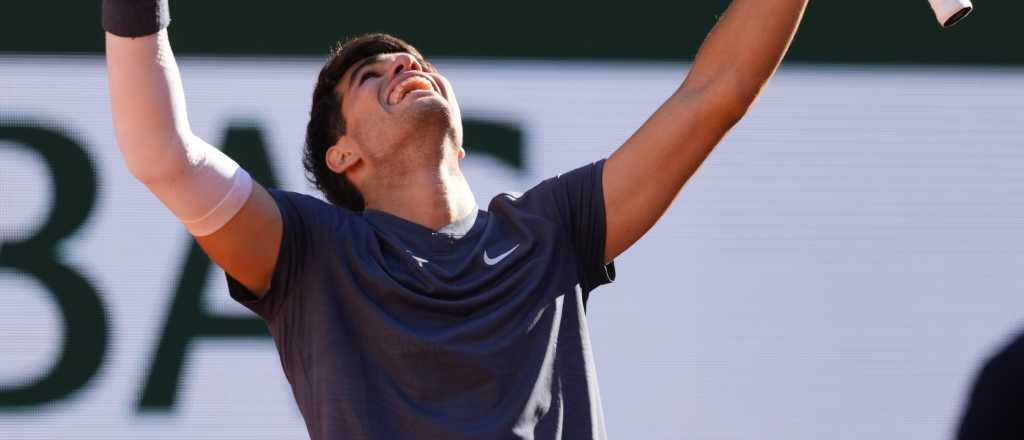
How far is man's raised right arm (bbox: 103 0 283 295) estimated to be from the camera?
1.56 m

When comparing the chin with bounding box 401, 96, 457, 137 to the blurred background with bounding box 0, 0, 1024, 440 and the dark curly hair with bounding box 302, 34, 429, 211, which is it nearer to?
the dark curly hair with bounding box 302, 34, 429, 211

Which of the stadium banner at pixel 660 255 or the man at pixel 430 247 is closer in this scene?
the man at pixel 430 247

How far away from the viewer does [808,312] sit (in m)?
2.71

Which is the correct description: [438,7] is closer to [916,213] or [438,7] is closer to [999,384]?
[916,213]

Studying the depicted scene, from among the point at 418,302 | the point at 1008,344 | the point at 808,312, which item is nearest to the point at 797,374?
the point at 808,312

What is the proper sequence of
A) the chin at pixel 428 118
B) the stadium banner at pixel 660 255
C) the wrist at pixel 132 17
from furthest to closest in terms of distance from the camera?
the stadium banner at pixel 660 255
the chin at pixel 428 118
the wrist at pixel 132 17

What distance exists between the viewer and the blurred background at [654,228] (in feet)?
8.69

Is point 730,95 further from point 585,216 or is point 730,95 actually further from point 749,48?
point 585,216

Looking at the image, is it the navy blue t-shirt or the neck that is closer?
the navy blue t-shirt

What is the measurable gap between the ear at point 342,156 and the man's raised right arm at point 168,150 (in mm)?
327

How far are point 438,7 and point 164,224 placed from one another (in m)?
0.67

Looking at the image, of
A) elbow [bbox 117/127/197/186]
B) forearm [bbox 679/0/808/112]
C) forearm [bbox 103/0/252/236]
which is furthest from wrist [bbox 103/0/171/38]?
forearm [bbox 679/0/808/112]

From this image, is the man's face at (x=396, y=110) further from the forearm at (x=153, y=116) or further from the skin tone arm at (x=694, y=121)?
the forearm at (x=153, y=116)

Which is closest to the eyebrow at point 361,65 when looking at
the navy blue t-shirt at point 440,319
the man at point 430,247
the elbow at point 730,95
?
the man at point 430,247
